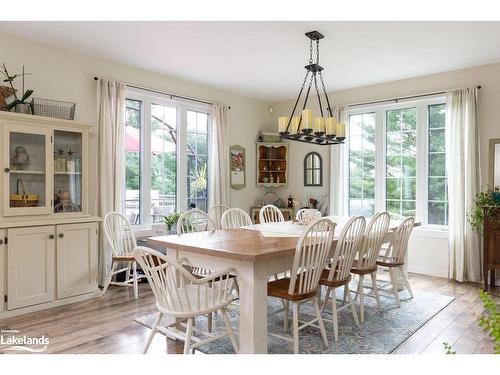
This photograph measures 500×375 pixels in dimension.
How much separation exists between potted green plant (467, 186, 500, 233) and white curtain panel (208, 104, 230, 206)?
11.0 feet

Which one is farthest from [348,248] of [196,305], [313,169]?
[313,169]

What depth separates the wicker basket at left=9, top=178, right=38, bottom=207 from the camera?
3.51 meters

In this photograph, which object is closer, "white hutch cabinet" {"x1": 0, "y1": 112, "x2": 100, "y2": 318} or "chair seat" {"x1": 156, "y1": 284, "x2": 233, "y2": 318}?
"chair seat" {"x1": 156, "y1": 284, "x2": 233, "y2": 318}

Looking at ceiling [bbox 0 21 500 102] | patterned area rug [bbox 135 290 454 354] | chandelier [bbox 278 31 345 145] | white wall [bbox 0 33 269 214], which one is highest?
ceiling [bbox 0 21 500 102]

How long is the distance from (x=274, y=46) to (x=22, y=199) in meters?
2.91

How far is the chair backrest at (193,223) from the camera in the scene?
371 cm

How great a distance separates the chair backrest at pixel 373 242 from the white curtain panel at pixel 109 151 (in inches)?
111

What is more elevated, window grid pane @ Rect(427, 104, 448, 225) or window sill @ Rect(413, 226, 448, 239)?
window grid pane @ Rect(427, 104, 448, 225)

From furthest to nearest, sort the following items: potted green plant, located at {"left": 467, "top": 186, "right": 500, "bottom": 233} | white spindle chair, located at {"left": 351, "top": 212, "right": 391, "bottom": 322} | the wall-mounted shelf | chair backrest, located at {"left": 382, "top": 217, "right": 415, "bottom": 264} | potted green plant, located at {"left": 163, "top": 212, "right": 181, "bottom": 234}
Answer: the wall-mounted shelf, potted green plant, located at {"left": 163, "top": 212, "right": 181, "bottom": 234}, potted green plant, located at {"left": 467, "top": 186, "right": 500, "bottom": 233}, chair backrest, located at {"left": 382, "top": 217, "right": 415, "bottom": 264}, white spindle chair, located at {"left": 351, "top": 212, "right": 391, "bottom": 322}

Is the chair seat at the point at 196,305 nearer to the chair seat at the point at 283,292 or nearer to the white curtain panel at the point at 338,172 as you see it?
the chair seat at the point at 283,292

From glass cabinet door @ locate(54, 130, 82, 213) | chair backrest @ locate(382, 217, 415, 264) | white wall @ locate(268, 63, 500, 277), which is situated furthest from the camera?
white wall @ locate(268, 63, 500, 277)

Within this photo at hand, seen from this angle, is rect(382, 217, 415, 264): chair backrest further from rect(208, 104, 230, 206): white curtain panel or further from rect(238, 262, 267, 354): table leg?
rect(208, 104, 230, 206): white curtain panel

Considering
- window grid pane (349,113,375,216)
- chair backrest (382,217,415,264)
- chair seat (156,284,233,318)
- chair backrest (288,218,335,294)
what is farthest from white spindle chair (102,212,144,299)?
window grid pane (349,113,375,216)

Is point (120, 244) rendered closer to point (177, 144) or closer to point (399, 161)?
point (177, 144)
